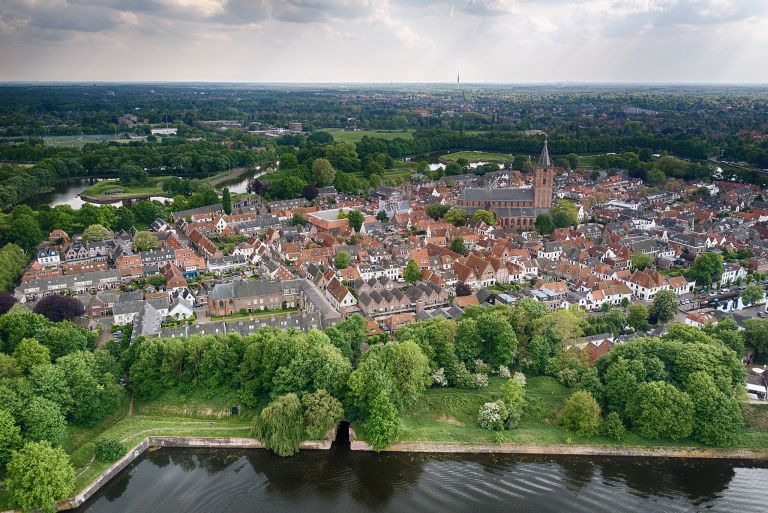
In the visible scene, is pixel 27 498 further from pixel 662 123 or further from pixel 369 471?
pixel 662 123

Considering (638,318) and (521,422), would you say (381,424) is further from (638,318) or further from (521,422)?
(638,318)

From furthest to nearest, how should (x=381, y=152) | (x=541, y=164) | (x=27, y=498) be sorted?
(x=381, y=152)
(x=541, y=164)
(x=27, y=498)

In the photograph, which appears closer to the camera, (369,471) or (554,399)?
(369,471)

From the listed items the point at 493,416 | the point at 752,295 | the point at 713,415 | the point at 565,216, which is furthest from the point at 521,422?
the point at 565,216

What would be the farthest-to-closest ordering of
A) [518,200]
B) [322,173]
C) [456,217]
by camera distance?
[322,173]
[518,200]
[456,217]

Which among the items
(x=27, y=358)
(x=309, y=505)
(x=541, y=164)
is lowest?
(x=309, y=505)

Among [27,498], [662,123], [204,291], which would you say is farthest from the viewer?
[662,123]

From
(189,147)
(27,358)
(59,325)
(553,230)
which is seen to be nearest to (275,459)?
(27,358)
